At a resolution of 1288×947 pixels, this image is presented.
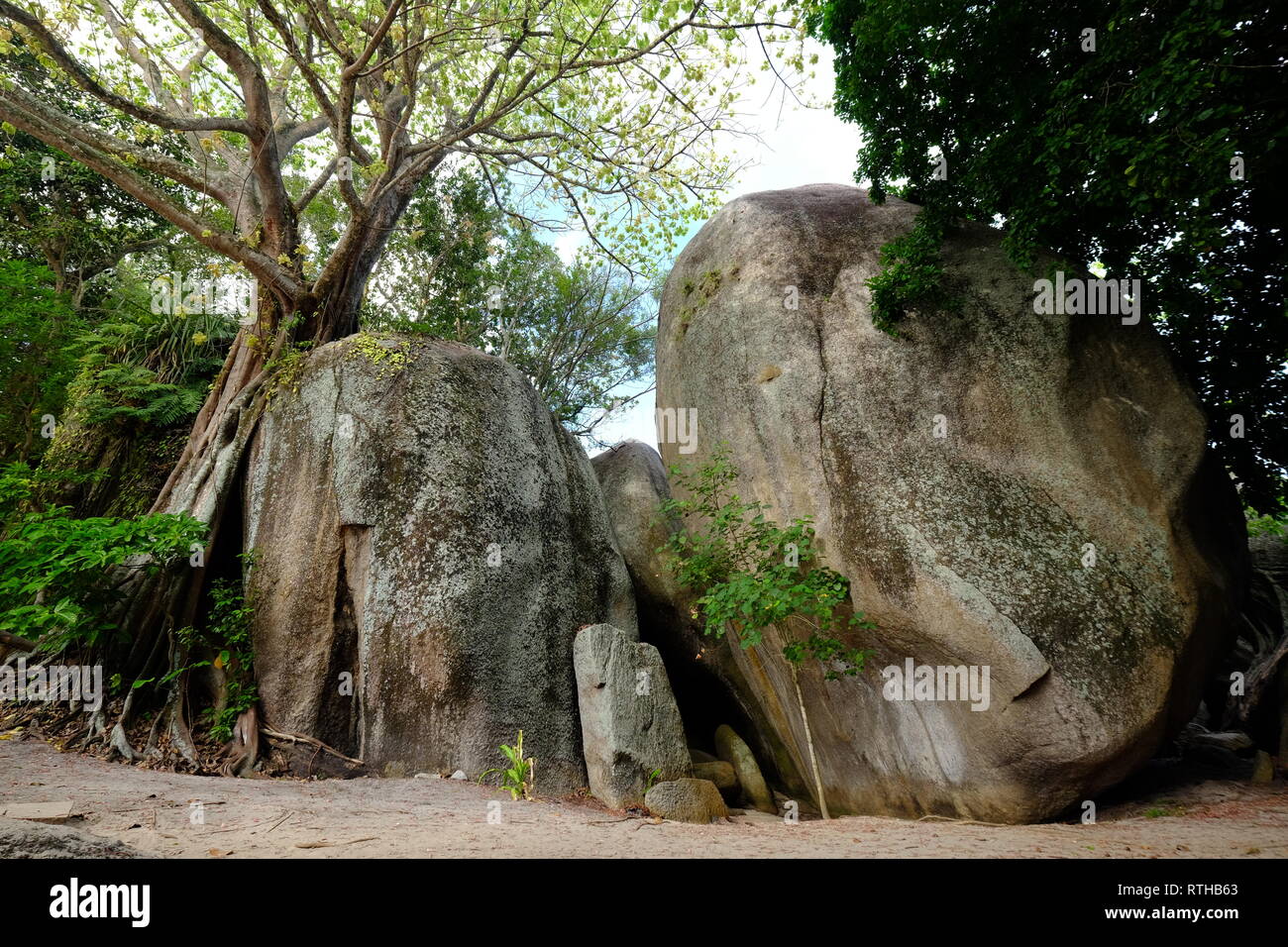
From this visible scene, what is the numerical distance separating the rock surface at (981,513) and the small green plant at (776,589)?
0.42m

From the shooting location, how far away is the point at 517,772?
6652 mm

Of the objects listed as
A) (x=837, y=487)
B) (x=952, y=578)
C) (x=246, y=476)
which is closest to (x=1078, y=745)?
(x=952, y=578)

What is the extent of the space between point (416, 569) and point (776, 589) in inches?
166

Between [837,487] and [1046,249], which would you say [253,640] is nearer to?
[837,487]

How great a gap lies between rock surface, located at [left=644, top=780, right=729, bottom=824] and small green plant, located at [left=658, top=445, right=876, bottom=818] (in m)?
1.09

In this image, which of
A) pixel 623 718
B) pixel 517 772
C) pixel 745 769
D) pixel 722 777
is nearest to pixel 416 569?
pixel 517 772

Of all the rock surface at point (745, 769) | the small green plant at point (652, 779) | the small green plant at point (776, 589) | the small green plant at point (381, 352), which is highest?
the small green plant at point (381, 352)

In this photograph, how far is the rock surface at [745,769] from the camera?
26.3 feet

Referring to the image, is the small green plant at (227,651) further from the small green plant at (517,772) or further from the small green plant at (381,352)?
the small green plant at (381,352)

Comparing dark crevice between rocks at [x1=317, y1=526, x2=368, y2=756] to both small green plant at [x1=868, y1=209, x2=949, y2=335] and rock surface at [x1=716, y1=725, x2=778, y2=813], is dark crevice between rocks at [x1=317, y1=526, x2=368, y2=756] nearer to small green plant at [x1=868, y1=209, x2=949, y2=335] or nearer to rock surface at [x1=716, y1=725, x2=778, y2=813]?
rock surface at [x1=716, y1=725, x2=778, y2=813]

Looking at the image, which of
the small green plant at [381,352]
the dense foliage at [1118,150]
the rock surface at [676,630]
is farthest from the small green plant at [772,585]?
the small green plant at [381,352]

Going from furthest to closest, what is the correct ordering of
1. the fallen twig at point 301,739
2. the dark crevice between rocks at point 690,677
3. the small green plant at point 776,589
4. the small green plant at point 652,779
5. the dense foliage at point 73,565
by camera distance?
the dark crevice between rocks at point 690,677
the fallen twig at point 301,739
the small green plant at point 652,779
the dense foliage at point 73,565
the small green plant at point 776,589

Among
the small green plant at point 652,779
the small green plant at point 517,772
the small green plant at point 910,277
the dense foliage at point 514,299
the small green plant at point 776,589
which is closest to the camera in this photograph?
the small green plant at point 776,589

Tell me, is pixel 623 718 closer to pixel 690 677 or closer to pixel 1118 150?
pixel 690 677
